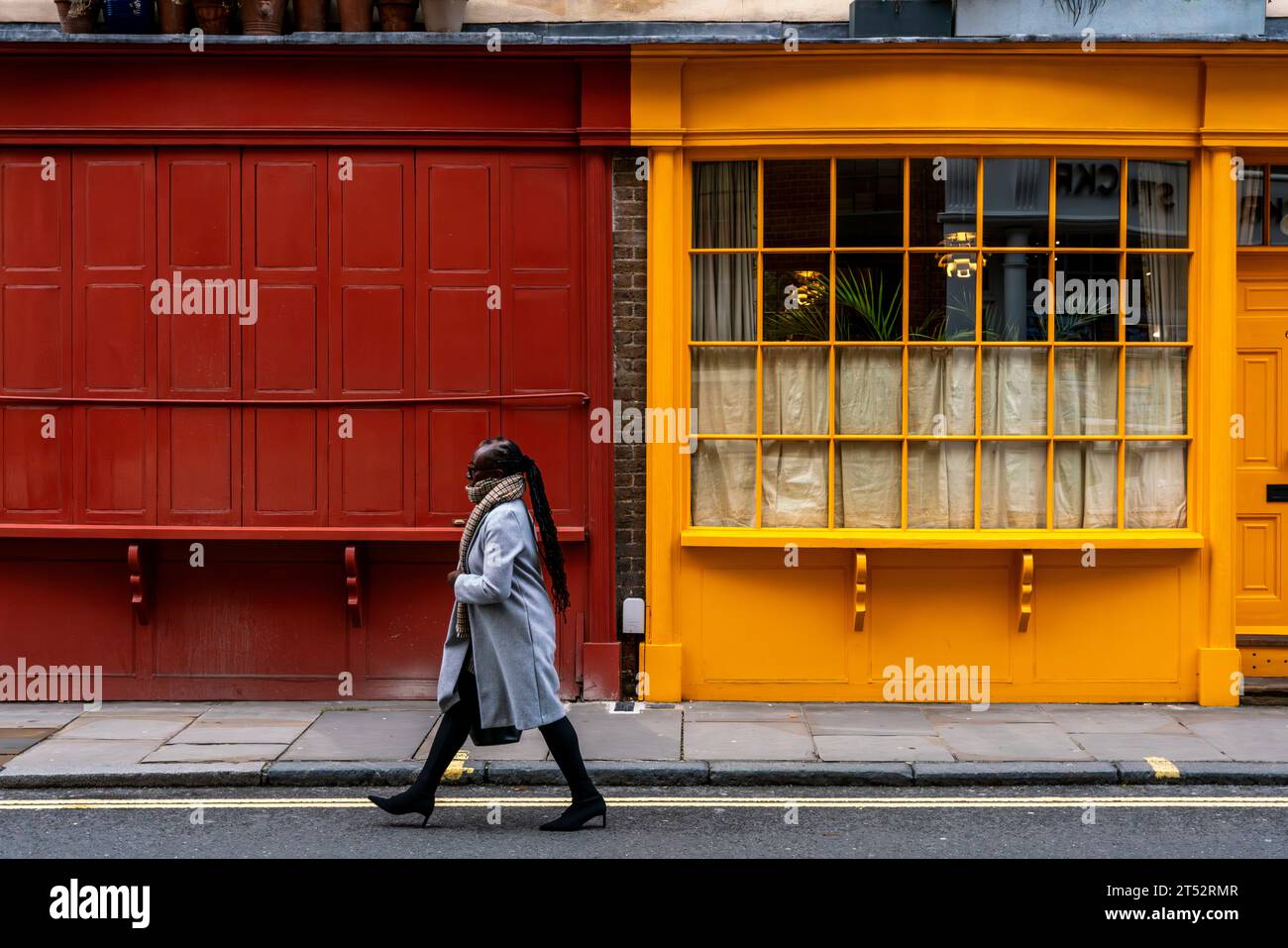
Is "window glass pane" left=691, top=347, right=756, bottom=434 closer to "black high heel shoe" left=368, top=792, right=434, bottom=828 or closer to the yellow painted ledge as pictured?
the yellow painted ledge

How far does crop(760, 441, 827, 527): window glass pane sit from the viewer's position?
371 inches

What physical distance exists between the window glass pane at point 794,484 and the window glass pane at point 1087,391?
5.25ft

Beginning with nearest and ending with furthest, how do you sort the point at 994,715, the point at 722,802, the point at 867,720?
the point at 722,802 → the point at 867,720 → the point at 994,715

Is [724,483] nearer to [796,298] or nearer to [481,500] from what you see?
[796,298]

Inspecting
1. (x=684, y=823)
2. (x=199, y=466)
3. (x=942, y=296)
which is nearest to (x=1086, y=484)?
(x=942, y=296)

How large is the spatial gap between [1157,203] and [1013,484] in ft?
6.80

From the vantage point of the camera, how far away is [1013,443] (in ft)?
30.8

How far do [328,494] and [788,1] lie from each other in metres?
4.44

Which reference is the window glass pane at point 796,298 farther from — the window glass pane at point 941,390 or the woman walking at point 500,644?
the woman walking at point 500,644

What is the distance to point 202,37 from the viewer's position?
9.02 m

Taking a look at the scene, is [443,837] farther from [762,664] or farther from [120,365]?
[120,365]

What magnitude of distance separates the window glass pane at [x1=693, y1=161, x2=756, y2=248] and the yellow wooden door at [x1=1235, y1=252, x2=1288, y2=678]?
11.2 feet

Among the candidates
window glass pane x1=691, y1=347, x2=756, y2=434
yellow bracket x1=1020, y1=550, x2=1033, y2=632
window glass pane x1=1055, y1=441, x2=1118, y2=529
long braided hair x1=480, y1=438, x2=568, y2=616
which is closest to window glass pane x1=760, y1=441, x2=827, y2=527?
window glass pane x1=691, y1=347, x2=756, y2=434

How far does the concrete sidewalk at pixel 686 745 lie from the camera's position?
24.6 ft
